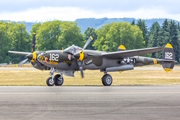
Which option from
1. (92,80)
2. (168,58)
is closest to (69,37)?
(92,80)

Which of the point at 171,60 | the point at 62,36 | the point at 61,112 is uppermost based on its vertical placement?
the point at 62,36

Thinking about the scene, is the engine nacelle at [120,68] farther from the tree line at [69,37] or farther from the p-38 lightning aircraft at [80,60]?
the tree line at [69,37]

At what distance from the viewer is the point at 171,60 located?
29.4 metres

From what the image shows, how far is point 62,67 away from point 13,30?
96683mm

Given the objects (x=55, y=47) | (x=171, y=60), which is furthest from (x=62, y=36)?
(x=171, y=60)

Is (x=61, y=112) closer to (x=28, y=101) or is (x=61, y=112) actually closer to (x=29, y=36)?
(x=28, y=101)

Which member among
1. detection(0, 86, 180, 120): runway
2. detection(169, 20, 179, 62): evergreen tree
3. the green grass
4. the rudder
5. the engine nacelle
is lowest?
detection(0, 86, 180, 120): runway

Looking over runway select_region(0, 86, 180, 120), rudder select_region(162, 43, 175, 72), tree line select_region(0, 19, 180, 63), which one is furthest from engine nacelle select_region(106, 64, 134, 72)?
tree line select_region(0, 19, 180, 63)

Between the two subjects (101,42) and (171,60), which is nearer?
(171,60)

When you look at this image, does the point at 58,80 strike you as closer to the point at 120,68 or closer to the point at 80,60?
the point at 80,60

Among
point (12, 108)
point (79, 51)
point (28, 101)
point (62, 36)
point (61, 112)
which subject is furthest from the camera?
point (62, 36)

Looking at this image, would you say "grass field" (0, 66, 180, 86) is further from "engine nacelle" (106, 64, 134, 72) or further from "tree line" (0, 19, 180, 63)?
"tree line" (0, 19, 180, 63)

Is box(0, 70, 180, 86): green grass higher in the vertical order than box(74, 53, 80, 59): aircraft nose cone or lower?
lower

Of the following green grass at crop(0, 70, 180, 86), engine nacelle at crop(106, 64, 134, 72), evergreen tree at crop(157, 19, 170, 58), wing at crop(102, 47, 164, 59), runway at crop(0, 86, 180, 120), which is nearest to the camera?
runway at crop(0, 86, 180, 120)
